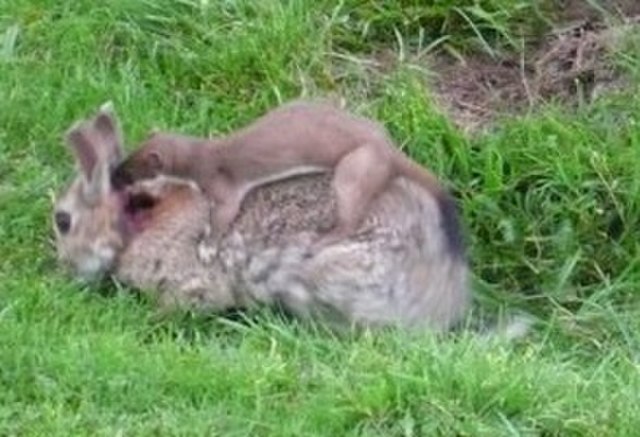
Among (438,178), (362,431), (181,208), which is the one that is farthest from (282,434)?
(438,178)

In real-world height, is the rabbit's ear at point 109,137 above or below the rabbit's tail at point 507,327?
above

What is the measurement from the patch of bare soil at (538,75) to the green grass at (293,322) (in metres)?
0.10

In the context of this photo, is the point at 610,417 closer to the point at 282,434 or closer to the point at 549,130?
the point at 282,434

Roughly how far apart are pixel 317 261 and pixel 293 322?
0.23 meters

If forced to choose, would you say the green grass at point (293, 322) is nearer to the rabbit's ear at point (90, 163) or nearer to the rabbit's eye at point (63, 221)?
the rabbit's eye at point (63, 221)

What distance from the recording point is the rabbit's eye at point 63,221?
859 centimetres

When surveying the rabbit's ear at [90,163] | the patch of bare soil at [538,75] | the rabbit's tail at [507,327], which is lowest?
the rabbit's tail at [507,327]

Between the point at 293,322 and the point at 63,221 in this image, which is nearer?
the point at 293,322

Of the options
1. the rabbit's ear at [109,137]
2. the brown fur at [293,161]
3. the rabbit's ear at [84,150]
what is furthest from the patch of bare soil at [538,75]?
the rabbit's ear at [84,150]

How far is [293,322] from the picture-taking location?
8.16 m

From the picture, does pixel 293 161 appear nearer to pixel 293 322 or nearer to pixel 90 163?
pixel 293 322

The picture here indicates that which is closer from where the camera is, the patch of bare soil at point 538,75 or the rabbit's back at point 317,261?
the rabbit's back at point 317,261

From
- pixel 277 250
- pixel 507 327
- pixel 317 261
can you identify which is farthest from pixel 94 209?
pixel 507 327

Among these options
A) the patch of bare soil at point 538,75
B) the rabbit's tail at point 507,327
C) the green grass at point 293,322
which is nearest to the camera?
the green grass at point 293,322
